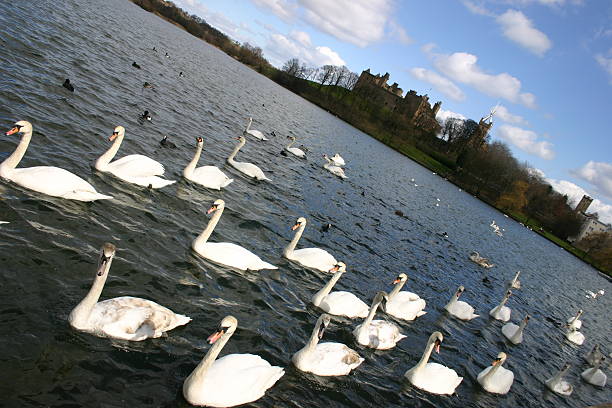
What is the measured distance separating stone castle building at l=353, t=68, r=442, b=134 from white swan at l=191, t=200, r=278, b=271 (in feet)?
468

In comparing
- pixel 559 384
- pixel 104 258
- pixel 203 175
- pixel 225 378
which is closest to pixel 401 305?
pixel 559 384

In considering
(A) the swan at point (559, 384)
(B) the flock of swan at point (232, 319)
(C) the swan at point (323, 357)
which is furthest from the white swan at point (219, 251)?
(A) the swan at point (559, 384)

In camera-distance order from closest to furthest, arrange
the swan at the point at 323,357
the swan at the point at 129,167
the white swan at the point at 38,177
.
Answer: the swan at the point at 323,357 → the white swan at the point at 38,177 → the swan at the point at 129,167

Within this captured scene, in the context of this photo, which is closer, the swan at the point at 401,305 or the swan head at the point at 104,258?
the swan head at the point at 104,258

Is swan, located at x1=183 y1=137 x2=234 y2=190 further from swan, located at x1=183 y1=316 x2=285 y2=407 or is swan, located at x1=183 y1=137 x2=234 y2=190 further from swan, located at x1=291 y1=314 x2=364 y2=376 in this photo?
swan, located at x1=183 y1=316 x2=285 y2=407

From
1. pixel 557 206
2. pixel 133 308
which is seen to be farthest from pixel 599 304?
pixel 557 206

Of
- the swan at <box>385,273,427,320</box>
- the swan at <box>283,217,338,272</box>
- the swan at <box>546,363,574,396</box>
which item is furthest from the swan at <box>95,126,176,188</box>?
the swan at <box>546,363,574,396</box>

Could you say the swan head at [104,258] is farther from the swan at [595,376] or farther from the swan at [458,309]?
the swan at [595,376]

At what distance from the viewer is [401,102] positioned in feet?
538

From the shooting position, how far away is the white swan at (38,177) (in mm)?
8359

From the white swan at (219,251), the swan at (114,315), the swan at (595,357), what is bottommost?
the swan at (114,315)

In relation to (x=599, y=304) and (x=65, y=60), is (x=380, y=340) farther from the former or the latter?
(x=599, y=304)

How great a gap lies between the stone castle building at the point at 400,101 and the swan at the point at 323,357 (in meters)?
145

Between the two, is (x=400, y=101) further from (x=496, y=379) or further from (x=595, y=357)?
(x=496, y=379)
